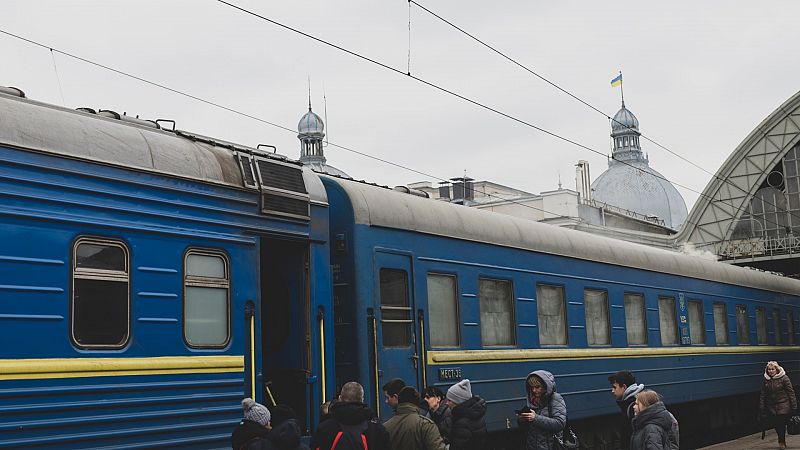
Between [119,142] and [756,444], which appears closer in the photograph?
[119,142]

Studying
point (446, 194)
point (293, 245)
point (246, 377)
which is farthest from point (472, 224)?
point (446, 194)

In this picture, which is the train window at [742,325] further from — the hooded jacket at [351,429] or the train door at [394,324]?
the hooded jacket at [351,429]

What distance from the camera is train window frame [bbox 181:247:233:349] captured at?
8.34m

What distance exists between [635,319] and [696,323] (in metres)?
3.14

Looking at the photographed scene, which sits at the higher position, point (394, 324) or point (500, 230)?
point (500, 230)

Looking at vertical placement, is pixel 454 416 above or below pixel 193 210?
below

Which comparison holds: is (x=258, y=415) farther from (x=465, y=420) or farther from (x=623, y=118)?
(x=623, y=118)

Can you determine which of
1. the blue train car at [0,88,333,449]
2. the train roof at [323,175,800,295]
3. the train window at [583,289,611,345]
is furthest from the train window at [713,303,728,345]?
the blue train car at [0,88,333,449]

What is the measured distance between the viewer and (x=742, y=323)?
22.0 m

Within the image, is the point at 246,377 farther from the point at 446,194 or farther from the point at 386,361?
the point at 446,194

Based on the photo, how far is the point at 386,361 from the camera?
10672 mm

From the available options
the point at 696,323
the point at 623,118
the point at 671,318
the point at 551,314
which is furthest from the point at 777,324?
the point at 623,118

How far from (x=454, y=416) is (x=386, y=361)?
1.93m

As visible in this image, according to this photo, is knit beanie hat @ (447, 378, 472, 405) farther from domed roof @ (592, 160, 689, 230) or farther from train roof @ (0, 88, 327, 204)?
domed roof @ (592, 160, 689, 230)
